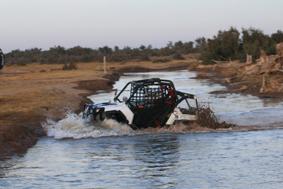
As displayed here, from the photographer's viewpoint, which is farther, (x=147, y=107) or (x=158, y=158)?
(x=147, y=107)

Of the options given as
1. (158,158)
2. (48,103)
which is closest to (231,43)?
(48,103)

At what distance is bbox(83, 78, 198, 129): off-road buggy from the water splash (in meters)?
0.21

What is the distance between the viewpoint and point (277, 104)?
3369cm

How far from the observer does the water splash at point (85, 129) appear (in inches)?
907

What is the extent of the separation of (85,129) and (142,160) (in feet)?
23.6

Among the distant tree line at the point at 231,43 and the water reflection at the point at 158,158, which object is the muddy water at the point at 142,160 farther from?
the distant tree line at the point at 231,43

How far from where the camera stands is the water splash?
23.0 m

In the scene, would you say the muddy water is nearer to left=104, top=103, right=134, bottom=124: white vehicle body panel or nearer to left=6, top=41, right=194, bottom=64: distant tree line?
left=104, top=103, right=134, bottom=124: white vehicle body panel

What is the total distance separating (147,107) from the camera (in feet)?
75.8

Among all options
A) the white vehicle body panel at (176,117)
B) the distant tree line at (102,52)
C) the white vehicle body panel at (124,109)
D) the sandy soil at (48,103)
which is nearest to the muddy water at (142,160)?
the white vehicle body panel at (124,109)

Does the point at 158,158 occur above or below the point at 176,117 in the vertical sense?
below

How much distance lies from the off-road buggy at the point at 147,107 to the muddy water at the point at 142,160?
1.25 ft

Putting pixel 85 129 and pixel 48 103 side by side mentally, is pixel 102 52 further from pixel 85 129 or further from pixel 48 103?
pixel 85 129

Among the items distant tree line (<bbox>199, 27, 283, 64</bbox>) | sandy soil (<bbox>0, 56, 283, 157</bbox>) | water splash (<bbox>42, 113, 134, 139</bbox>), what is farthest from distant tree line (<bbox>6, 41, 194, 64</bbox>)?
water splash (<bbox>42, 113, 134, 139</bbox>)
